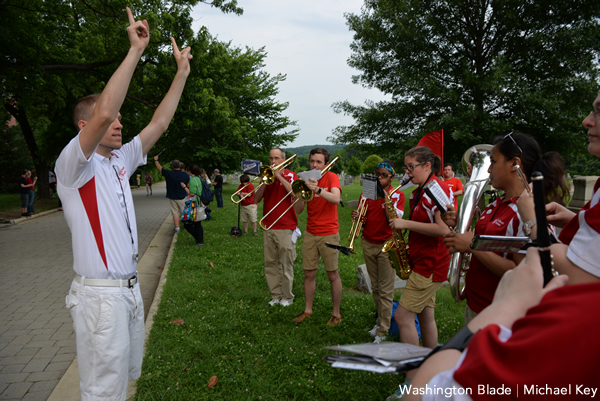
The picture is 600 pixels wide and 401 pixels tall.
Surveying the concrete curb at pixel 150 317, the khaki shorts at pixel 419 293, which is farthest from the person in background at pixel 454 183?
the concrete curb at pixel 150 317

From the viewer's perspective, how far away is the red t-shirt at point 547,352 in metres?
0.69

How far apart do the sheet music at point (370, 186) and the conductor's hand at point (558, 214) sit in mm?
1789

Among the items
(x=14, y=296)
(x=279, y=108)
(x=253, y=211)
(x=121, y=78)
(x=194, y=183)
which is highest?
(x=279, y=108)

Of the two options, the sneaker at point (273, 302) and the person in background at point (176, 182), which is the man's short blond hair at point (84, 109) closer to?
the sneaker at point (273, 302)

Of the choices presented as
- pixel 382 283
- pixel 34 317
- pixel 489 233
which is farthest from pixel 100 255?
pixel 34 317

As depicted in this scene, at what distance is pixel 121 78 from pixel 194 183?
8.41m

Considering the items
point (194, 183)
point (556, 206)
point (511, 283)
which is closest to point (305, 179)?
point (556, 206)

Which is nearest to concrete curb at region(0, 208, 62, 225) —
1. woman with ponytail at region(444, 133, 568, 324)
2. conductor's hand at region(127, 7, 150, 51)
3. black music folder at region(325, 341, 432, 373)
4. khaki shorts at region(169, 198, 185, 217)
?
khaki shorts at region(169, 198, 185, 217)

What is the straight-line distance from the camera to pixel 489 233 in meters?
2.40

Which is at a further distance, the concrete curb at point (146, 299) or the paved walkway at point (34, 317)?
the paved walkway at point (34, 317)

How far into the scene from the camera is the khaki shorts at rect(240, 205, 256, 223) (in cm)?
1086

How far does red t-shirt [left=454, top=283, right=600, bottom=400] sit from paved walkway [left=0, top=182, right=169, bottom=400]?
3986 mm

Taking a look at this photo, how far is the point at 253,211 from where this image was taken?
10938mm

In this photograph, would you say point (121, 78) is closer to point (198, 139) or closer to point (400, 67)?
point (400, 67)
